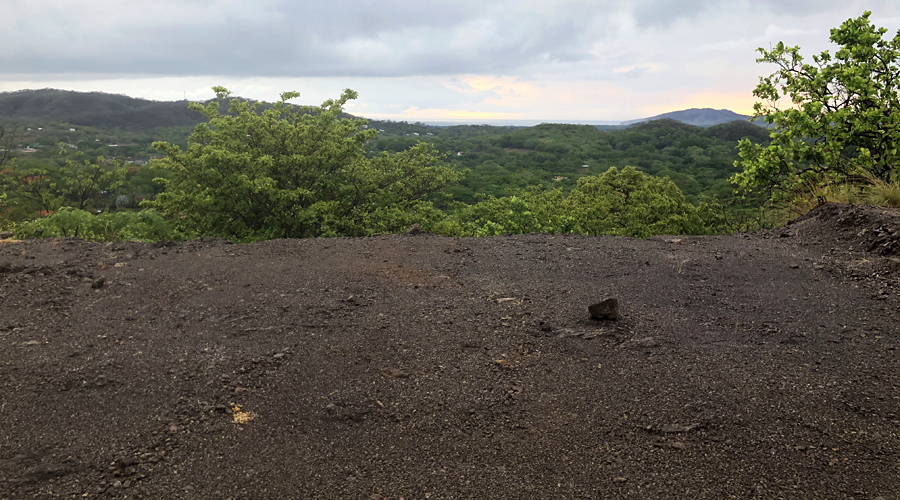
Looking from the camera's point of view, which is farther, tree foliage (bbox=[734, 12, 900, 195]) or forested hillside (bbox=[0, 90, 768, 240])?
forested hillside (bbox=[0, 90, 768, 240])

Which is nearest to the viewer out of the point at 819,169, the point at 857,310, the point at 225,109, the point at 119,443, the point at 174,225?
the point at 119,443

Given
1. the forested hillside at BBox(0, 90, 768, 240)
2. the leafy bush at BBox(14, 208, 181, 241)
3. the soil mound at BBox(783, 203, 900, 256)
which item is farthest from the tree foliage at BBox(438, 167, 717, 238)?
the leafy bush at BBox(14, 208, 181, 241)

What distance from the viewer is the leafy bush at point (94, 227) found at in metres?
9.05

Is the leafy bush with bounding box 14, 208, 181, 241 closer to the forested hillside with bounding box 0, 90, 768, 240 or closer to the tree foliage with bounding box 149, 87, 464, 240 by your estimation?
the forested hillside with bounding box 0, 90, 768, 240

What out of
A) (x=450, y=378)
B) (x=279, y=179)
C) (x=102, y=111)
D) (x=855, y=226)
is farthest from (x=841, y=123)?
(x=102, y=111)

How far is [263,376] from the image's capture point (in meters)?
3.82

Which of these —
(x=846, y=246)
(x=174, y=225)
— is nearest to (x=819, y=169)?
(x=846, y=246)

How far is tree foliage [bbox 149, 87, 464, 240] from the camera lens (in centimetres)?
1312

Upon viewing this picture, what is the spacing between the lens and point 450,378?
381cm

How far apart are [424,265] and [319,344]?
2.22 meters

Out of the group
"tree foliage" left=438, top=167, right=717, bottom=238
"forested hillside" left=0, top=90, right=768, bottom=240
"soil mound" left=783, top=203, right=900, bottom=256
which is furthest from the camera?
"tree foliage" left=438, top=167, right=717, bottom=238

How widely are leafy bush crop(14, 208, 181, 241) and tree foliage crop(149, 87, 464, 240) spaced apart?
0.95 metres

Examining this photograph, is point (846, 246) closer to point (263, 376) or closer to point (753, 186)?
point (753, 186)

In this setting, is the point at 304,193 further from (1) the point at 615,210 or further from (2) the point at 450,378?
(1) the point at 615,210
